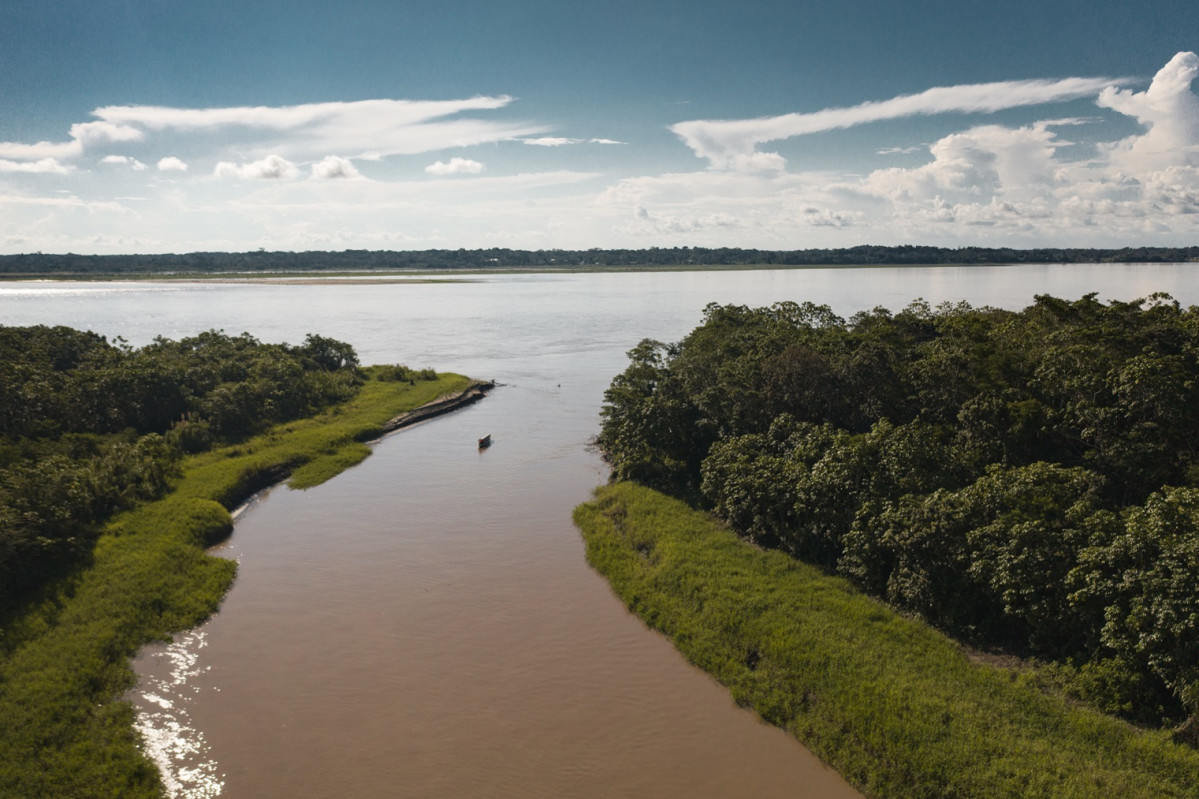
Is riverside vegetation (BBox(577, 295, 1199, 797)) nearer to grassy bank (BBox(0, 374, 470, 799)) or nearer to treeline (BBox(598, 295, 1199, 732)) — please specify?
treeline (BBox(598, 295, 1199, 732))

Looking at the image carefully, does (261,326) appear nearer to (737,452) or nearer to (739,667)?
(737,452)

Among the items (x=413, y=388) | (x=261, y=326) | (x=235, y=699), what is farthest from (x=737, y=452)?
(x=261, y=326)

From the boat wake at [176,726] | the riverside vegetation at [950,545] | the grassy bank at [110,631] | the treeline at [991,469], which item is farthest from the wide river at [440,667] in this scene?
the treeline at [991,469]

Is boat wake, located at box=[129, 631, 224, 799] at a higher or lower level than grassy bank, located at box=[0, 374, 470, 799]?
lower

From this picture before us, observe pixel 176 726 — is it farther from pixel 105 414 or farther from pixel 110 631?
pixel 105 414

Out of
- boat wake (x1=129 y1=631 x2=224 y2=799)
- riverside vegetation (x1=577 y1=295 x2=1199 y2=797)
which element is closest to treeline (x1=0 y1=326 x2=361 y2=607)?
boat wake (x1=129 y1=631 x2=224 y2=799)

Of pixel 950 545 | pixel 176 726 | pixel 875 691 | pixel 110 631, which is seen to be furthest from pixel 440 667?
pixel 950 545

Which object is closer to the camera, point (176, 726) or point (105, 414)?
point (176, 726)
